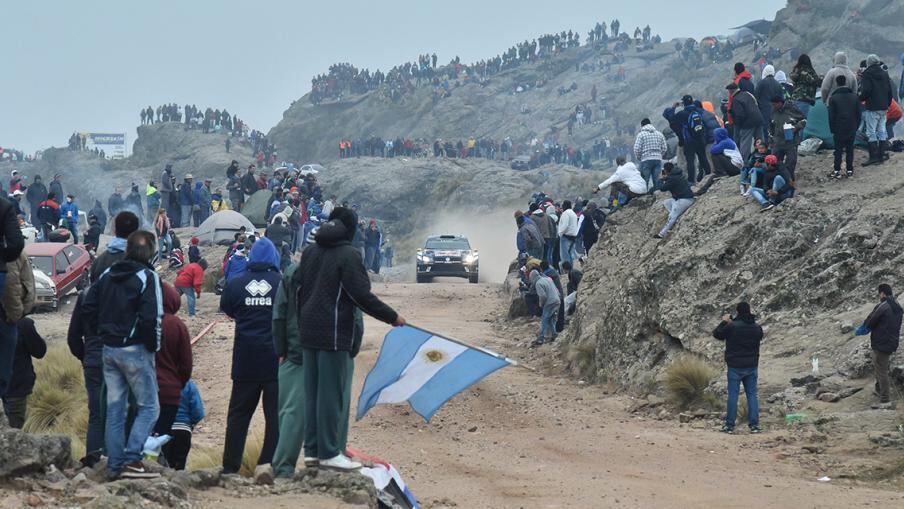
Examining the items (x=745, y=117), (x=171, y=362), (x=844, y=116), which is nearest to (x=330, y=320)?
(x=171, y=362)

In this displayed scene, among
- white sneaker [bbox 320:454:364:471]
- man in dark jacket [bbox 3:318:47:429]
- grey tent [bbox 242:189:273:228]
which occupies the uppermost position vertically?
grey tent [bbox 242:189:273:228]

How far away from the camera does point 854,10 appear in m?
74.8

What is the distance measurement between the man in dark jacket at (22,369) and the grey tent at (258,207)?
26239 millimetres

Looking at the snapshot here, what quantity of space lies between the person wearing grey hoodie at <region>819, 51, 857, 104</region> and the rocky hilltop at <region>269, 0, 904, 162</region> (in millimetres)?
52547

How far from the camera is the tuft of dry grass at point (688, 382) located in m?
16.2

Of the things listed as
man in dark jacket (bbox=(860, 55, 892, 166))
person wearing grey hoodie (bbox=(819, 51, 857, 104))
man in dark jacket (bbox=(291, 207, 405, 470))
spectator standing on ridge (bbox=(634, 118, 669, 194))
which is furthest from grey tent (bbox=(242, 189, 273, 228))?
man in dark jacket (bbox=(291, 207, 405, 470))

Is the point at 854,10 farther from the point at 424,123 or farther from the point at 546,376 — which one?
the point at 546,376

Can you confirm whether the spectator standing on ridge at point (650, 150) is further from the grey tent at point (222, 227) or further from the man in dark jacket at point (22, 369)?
the man in dark jacket at point (22, 369)

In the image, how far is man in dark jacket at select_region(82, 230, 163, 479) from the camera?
834 centimetres

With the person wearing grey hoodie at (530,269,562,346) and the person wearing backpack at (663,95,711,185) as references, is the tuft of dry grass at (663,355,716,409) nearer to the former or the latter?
the person wearing grey hoodie at (530,269,562,346)

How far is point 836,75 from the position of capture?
66.2 ft

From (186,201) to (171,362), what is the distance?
32072 mm

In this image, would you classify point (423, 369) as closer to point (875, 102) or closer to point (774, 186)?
point (774, 186)

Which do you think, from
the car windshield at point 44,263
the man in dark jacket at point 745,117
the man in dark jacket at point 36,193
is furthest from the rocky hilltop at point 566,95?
the man in dark jacket at point 745,117
